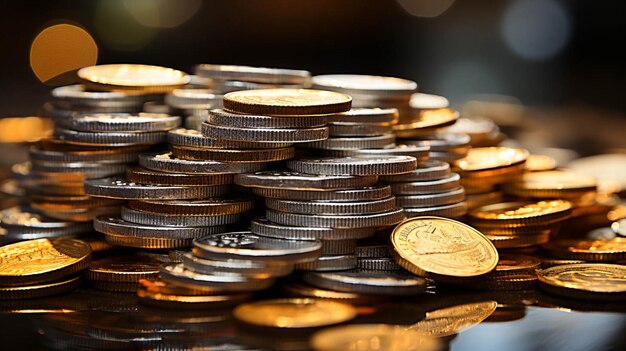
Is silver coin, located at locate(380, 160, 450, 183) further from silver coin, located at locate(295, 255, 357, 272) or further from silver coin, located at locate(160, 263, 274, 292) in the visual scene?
silver coin, located at locate(160, 263, 274, 292)

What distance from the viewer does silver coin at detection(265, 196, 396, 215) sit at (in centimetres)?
177

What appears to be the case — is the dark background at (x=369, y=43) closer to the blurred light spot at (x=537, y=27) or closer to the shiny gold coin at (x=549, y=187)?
the blurred light spot at (x=537, y=27)

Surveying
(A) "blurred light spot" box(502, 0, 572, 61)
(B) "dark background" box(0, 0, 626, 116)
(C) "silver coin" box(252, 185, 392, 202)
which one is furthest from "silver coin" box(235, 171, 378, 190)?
(A) "blurred light spot" box(502, 0, 572, 61)

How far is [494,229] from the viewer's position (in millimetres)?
2082

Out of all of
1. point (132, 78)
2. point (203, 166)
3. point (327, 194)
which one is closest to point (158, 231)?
point (203, 166)

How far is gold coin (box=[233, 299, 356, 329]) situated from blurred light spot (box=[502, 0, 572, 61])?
155 inches

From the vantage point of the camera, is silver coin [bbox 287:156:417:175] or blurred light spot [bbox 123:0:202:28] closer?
silver coin [bbox 287:156:417:175]

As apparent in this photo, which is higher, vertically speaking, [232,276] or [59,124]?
[59,124]

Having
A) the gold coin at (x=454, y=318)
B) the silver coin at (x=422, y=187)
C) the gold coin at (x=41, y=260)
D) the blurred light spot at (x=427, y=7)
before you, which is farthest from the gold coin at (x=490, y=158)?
the blurred light spot at (x=427, y=7)

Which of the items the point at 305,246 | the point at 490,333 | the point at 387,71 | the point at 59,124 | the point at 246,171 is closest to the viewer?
the point at 490,333

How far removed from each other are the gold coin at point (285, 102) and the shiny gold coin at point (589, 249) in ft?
2.22

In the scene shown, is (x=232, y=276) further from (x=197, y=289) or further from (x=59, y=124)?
(x=59, y=124)

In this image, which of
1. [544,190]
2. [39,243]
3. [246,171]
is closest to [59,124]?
[39,243]

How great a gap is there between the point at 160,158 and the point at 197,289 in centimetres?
41
